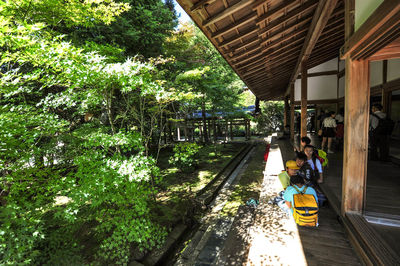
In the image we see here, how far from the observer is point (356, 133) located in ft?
7.25

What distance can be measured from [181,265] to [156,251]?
74 cm

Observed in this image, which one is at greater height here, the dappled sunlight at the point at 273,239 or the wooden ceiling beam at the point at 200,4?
the wooden ceiling beam at the point at 200,4

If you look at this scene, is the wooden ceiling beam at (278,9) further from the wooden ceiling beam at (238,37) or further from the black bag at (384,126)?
the black bag at (384,126)

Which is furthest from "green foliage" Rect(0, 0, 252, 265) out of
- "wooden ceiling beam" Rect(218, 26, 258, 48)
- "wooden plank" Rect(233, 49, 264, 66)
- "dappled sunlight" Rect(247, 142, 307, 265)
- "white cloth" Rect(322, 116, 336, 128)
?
"white cloth" Rect(322, 116, 336, 128)

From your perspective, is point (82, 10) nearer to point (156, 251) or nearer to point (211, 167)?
point (156, 251)

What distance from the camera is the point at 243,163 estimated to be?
1041cm

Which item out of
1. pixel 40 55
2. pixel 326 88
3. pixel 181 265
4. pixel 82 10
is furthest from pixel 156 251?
pixel 326 88

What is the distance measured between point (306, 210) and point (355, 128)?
133 cm

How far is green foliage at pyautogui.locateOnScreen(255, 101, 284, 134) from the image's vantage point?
20.0 meters

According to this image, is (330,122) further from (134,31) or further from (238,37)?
(134,31)

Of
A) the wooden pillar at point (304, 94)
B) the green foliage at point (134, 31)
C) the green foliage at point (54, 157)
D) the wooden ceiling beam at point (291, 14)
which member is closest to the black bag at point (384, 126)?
the wooden pillar at point (304, 94)

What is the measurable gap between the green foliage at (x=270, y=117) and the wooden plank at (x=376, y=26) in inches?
736

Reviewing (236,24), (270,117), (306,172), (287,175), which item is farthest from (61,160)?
(270,117)

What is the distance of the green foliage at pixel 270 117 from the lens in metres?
20.0
